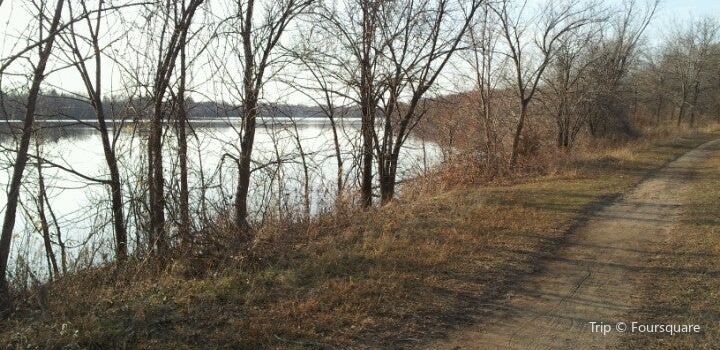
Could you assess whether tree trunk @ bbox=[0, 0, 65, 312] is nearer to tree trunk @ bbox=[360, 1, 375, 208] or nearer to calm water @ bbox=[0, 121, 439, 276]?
calm water @ bbox=[0, 121, 439, 276]

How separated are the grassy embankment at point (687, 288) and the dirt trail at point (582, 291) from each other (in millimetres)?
147

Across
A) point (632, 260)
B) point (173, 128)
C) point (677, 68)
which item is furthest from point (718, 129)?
point (173, 128)

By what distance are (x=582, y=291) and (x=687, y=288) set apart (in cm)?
114

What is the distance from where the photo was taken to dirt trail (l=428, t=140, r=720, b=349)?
4.51 m

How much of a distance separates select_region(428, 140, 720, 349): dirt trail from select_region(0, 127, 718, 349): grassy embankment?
0.28 m

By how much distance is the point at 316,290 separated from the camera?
5.56 metres

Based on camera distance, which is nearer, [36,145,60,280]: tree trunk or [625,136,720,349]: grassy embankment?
[625,136,720,349]: grassy embankment

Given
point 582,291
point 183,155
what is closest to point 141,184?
point 183,155

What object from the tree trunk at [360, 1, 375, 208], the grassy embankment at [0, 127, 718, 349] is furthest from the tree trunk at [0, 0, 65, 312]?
the tree trunk at [360, 1, 375, 208]

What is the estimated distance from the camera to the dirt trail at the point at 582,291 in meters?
4.51

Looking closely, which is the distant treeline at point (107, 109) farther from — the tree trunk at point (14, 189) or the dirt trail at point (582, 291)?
the dirt trail at point (582, 291)

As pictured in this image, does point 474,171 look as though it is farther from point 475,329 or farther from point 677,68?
point 677,68

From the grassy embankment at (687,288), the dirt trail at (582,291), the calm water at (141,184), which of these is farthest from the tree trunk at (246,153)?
the grassy embankment at (687,288)

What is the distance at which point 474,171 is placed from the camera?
1728 centimetres
